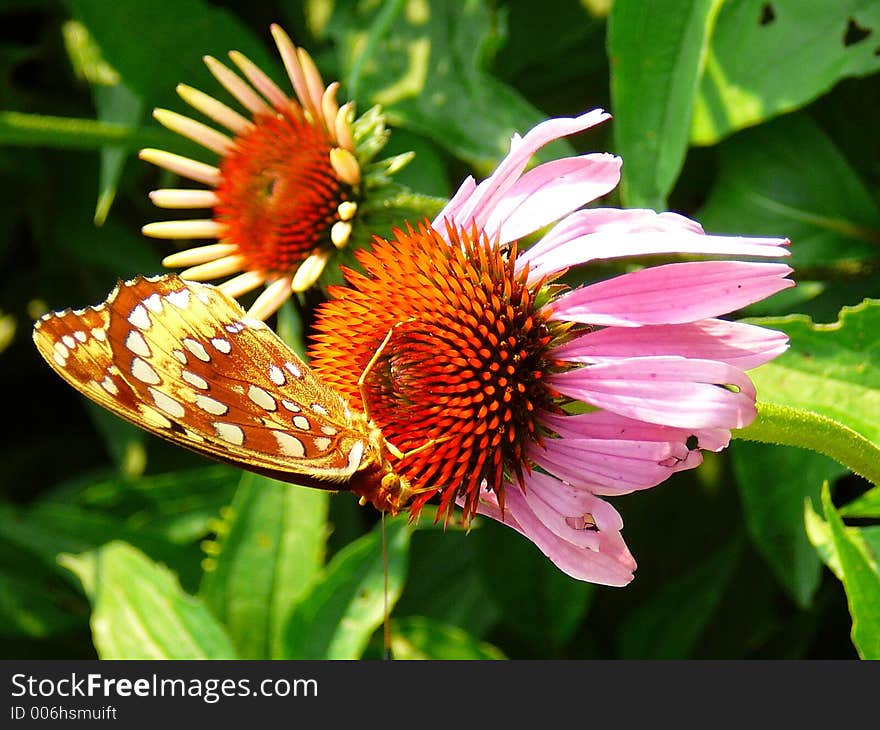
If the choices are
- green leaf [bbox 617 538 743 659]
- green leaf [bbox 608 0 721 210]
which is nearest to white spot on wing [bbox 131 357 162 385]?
green leaf [bbox 608 0 721 210]

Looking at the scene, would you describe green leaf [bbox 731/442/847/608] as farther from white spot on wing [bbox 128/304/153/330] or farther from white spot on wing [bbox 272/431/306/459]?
white spot on wing [bbox 128/304/153/330]

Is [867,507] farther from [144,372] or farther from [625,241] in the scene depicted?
[144,372]

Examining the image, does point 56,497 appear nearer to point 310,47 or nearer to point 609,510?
point 310,47

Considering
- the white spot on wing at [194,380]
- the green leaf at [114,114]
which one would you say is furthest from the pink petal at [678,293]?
the green leaf at [114,114]

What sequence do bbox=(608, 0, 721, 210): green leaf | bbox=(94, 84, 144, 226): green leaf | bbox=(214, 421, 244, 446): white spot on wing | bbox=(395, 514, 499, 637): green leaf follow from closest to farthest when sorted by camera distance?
bbox=(214, 421, 244, 446): white spot on wing
bbox=(608, 0, 721, 210): green leaf
bbox=(94, 84, 144, 226): green leaf
bbox=(395, 514, 499, 637): green leaf

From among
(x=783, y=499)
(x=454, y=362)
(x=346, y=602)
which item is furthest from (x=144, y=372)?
(x=783, y=499)
